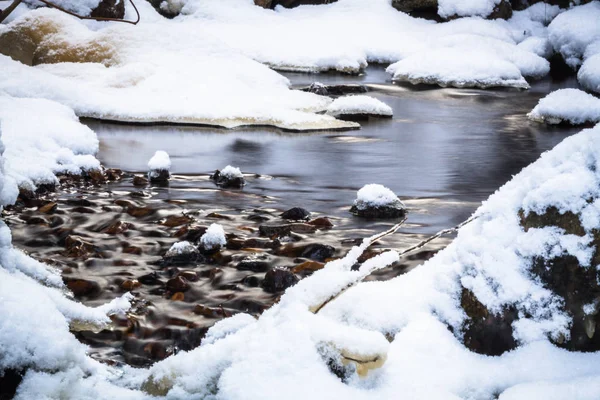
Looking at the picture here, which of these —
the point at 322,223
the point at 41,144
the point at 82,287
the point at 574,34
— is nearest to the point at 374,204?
the point at 322,223

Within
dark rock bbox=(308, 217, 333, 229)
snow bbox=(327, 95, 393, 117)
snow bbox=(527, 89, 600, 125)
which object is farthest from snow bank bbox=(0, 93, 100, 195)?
snow bbox=(527, 89, 600, 125)

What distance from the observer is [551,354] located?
1460 millimetres

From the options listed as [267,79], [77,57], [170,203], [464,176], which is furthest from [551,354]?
[77,57]

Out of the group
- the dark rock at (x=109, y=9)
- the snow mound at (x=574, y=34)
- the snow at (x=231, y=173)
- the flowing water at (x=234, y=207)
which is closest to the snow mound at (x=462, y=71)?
the snow mound at (x=574, y=34)

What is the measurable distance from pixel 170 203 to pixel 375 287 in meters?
2.45

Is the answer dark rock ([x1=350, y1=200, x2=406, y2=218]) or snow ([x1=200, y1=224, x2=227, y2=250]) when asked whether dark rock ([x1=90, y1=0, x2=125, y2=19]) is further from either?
snow ([x1=200, y1=224, x2=227, y2=250])

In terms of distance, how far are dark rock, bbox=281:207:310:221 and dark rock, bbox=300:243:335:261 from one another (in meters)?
0.51

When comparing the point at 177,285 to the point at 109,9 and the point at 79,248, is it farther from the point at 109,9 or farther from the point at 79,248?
the point at 109,9

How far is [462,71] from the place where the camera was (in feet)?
36.4

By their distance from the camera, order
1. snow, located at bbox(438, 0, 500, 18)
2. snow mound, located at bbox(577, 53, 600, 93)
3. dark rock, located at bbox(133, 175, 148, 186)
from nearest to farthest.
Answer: dark rock, located at bbox(133, 175, 148, 186) < snow mound, located at bbox(577, 53, 600, 93) < snow, located at bbox(438, 0, 500, 18)

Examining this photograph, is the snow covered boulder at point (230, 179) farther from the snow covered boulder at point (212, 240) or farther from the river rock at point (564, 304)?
the river rock at point (564, 304)

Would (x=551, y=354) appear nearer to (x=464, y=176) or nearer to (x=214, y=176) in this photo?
(x=214, y=176)

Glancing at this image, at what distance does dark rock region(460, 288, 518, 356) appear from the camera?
4.97 ft

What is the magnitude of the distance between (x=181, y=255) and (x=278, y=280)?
0.51 meters
